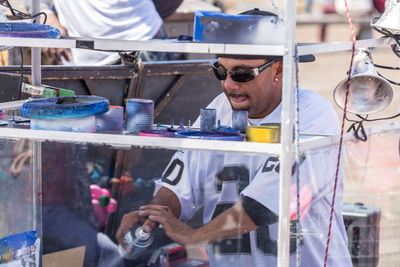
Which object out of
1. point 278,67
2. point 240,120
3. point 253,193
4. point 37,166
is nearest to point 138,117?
point 240,120

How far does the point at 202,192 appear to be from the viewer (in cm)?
245

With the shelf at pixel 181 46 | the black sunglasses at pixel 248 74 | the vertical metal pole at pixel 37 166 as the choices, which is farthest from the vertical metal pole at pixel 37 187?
the black sunglasses at pixel 248 74

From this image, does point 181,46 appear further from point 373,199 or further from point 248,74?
point 373,199

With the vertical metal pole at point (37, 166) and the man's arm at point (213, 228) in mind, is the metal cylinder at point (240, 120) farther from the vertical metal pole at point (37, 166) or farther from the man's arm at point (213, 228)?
the vertical metal pole at point (37, 166)

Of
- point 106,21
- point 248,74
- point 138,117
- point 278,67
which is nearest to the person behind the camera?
point 138,117

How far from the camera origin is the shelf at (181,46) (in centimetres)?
166

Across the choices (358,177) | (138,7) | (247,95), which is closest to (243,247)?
(247,95)

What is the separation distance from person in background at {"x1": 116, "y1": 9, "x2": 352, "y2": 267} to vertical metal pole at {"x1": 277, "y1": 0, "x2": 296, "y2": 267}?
0.79 ft

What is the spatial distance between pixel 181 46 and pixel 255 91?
23.2 inches

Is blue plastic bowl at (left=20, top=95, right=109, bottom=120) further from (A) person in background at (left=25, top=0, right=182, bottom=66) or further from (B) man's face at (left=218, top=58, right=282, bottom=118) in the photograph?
(A) person in background at (left=25, top=0, right=182, bottom=66)

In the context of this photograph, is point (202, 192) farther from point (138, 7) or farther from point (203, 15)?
point (138, 7)

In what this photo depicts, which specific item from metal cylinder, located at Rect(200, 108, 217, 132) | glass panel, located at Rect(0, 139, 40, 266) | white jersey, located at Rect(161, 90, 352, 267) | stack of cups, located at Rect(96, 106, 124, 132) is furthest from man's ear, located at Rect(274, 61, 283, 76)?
glass panel, located at Rect(0, 139, 40, 266)

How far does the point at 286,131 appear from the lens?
166 cm

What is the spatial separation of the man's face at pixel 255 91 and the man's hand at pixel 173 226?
42 centimetres
